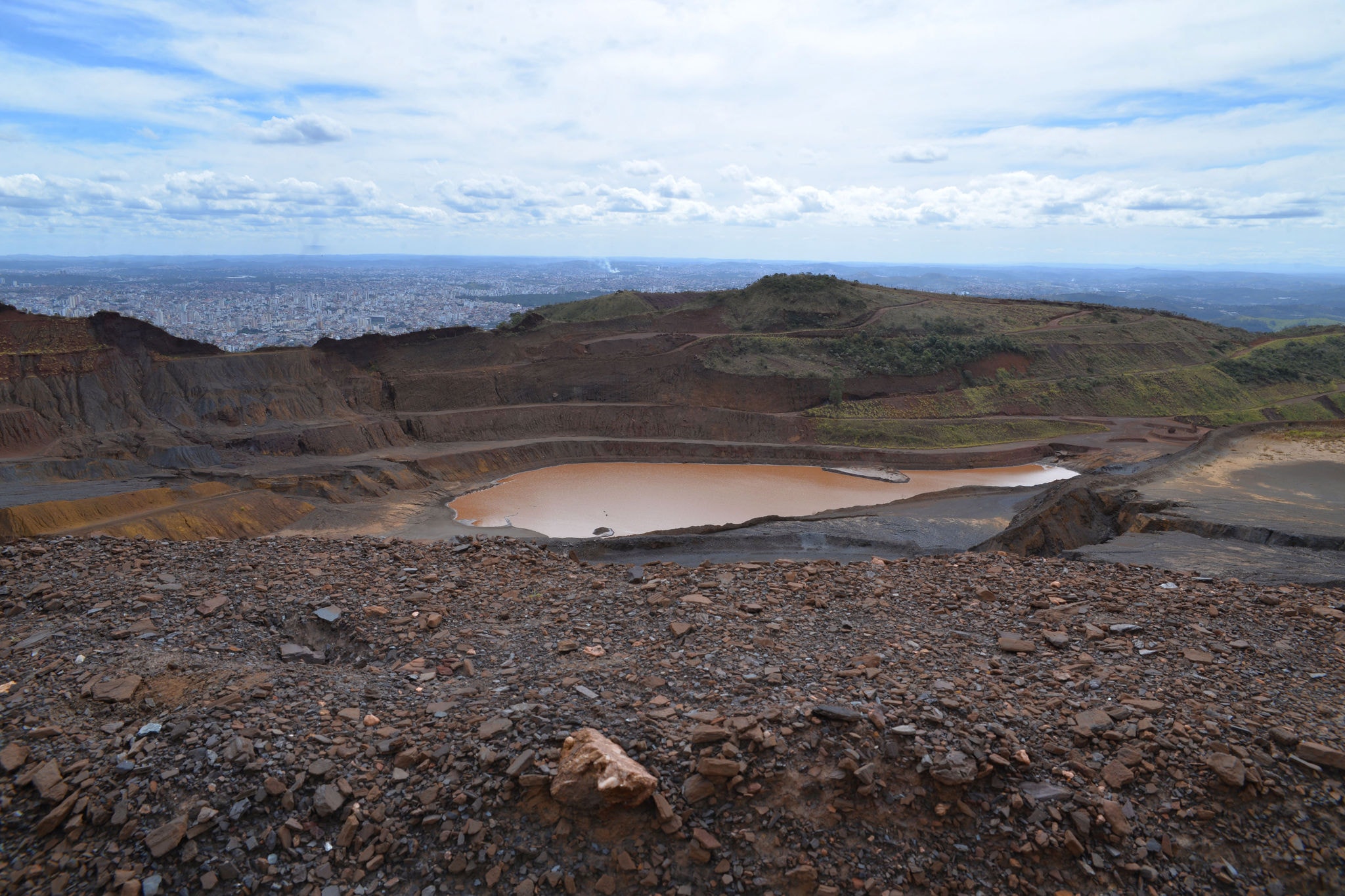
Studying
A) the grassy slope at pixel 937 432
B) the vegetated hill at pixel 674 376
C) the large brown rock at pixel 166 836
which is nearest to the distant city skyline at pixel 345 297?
the vegetated hill at pixel 674 376

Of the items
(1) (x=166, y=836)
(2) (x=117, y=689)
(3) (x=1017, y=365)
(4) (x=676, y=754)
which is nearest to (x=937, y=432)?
A: (3) (x=1017, y=365)

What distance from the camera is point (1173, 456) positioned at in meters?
30.2

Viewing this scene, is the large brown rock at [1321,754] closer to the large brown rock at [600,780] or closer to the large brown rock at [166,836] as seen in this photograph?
the large brown rock at [600,780]

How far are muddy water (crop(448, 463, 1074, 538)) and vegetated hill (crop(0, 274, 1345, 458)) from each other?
13.8 ft

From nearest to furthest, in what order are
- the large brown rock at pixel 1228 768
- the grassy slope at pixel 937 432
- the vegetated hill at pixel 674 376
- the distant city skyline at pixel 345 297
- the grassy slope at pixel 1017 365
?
the large brown rock at pixel 1228 768 → the vegetated hill at pixel 674 376 → the grassy slope at pixel 937 432 → the grassy slope at pixel 1017 365 → the distant city skyline at pixel 345 297

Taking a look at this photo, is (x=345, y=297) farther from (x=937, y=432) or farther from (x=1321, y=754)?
(x=1321, y=754)

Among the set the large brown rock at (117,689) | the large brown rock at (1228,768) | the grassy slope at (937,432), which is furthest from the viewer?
the grassy slope at (937,432)

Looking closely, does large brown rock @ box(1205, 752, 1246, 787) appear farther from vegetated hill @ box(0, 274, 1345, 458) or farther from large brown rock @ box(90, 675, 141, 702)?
vegetated hill @ box(0, 274, 1345, 458)

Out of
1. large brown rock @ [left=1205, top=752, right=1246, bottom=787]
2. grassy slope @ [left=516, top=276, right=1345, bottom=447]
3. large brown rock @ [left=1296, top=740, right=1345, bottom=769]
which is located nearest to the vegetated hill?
grassy slope @ [left=516, top=276, right=1345, bottom=447]

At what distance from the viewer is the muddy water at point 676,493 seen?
2764 centimetres

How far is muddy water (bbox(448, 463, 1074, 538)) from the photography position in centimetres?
2764

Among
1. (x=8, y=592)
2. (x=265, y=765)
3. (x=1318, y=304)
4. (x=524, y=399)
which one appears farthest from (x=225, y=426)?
(x=1318, y=304)

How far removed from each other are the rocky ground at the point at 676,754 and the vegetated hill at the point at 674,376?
88.7ft

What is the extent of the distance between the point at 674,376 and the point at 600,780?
3847 cm
